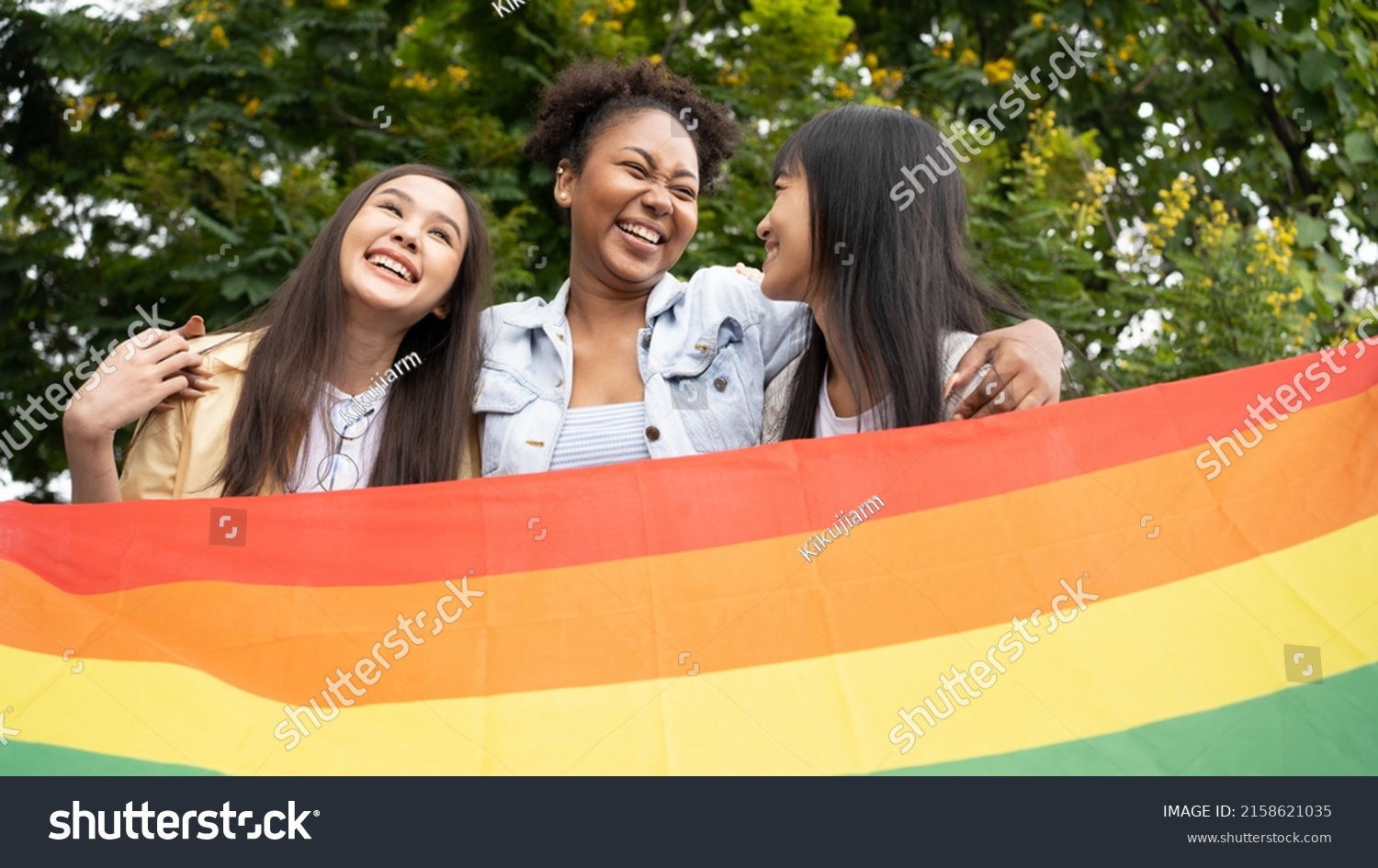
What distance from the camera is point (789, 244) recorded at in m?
2.79

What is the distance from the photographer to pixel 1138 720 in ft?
6.84

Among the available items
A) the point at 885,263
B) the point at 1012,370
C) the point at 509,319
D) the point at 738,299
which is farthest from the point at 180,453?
the point at 1012,370

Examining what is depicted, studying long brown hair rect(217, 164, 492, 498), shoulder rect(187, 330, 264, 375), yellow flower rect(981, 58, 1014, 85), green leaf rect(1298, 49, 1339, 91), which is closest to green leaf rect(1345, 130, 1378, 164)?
green leaf rect(1298, 49, 1339, 91)

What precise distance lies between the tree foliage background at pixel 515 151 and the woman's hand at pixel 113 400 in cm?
185

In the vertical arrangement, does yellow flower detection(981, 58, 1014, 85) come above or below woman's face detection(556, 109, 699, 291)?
above

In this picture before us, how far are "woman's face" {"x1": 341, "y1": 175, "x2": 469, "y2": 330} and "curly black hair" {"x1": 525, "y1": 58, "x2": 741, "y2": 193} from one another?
1.39ft

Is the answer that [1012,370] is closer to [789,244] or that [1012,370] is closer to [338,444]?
[789,244]

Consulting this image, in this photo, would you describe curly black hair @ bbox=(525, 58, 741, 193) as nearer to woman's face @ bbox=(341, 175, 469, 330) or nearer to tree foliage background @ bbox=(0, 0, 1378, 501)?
woman's face @ bbox=(341, 175, 469, 330)

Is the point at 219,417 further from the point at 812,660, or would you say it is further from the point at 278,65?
the point at 278,65

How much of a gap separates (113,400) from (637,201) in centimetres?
122

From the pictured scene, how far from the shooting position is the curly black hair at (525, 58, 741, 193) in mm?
3230

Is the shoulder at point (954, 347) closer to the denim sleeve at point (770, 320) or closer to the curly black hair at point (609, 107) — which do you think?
the denim sleeve at point (770, 320)
